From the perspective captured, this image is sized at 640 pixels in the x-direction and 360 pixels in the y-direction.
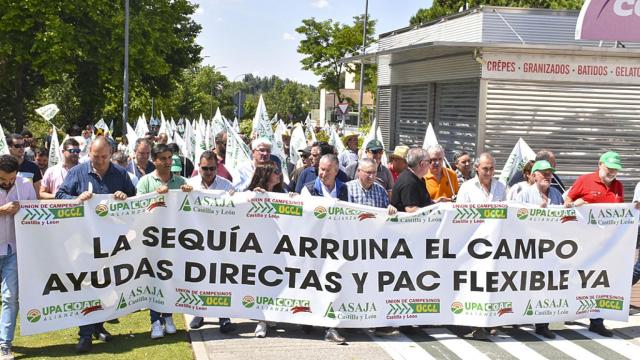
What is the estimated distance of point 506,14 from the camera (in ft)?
56.9

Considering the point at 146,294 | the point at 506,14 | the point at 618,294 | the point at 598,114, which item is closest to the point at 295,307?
the point at 146,294

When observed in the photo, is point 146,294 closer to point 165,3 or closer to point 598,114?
point 598,114

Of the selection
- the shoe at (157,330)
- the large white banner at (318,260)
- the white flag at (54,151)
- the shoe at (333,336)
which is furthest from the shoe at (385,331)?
the white flag at (54,151)

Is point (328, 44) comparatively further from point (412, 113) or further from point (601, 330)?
point (601, 330)

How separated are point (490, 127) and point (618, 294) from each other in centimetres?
791

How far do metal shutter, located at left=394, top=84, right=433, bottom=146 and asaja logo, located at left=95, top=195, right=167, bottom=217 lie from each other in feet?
41.0

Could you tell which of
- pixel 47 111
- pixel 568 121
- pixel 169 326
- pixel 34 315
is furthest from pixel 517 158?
pixel 47 111

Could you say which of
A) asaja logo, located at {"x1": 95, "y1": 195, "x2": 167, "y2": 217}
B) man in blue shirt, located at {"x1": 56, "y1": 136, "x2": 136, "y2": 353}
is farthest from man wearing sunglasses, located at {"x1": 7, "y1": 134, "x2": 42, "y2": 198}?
asaja logo, located at {"x1": 95, "y1": 195, "x2": 167, "y2": 217}

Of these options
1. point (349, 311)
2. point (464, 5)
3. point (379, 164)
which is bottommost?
point (349, 311)

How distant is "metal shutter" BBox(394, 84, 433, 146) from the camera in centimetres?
1955

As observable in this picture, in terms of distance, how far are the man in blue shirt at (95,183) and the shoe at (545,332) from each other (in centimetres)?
422

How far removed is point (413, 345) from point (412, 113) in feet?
44.8

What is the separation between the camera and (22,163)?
8.86 metres

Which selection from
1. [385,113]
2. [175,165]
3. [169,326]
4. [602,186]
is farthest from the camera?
[385,113]
